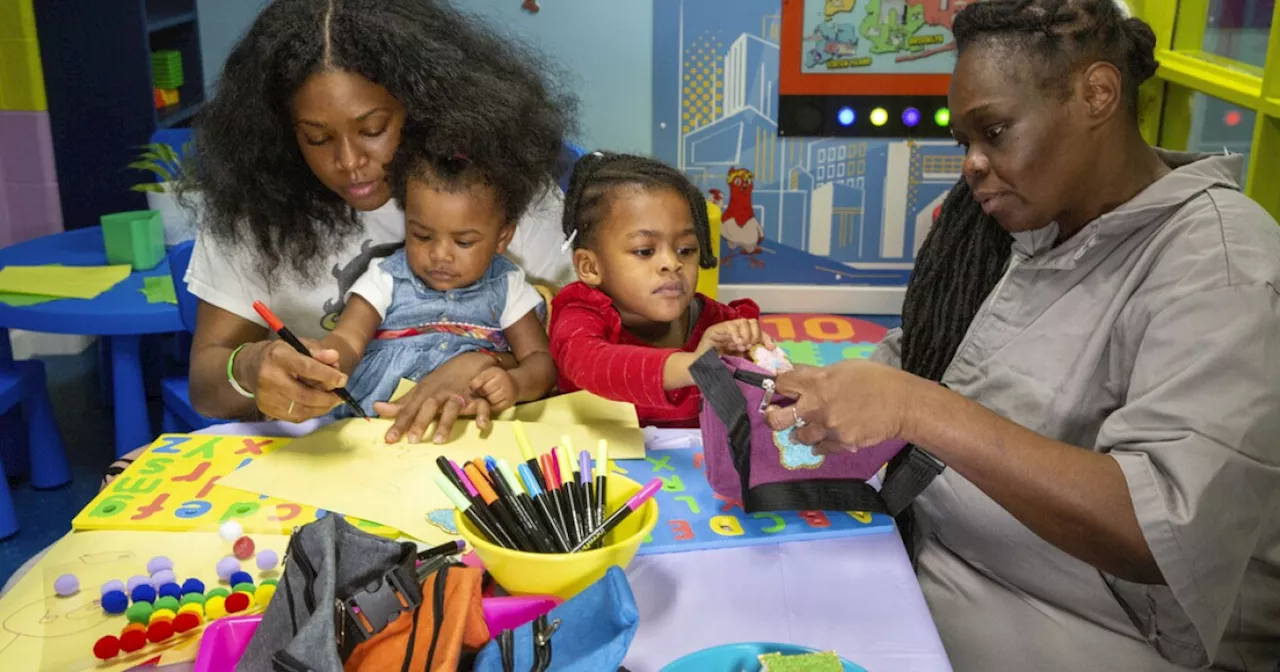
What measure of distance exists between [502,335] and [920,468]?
2.54 feet

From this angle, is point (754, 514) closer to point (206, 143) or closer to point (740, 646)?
point (740, 646)

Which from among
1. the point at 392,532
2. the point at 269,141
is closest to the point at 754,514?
the point at 392,532

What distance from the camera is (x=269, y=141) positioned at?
1765 millimetres

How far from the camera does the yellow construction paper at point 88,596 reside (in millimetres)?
1054

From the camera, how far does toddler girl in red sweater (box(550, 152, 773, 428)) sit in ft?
5.32

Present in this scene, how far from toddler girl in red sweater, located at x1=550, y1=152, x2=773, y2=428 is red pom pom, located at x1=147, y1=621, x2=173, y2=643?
68cm

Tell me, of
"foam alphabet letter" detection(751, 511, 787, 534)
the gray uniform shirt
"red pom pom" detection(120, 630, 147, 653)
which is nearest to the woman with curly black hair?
"foam alphabet letter" detection(751, 511, 787, 534)

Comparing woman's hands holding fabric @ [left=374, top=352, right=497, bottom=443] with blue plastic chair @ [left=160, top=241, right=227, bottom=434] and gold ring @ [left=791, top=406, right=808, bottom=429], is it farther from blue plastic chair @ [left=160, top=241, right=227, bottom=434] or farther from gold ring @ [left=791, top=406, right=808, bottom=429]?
blue plastic chair @ [left=160, top=241, right=227, bottom=434]

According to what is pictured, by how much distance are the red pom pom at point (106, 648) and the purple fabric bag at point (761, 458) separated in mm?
648

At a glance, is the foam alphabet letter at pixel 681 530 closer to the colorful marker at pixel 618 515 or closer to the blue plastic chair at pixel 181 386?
the colorful marker at pixel 618 515

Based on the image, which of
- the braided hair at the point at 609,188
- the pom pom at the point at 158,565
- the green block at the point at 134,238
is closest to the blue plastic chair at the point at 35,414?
the green block at the point at 134,238

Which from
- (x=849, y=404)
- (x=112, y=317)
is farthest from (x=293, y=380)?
(x=112, y=317)

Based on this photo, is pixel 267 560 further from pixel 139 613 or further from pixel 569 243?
pixel 569 243

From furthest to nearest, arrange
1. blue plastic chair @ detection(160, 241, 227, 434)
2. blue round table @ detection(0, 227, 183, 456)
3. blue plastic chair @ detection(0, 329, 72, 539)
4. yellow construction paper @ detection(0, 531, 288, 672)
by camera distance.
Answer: blue plastic chair @ detection(0, 329, 72, 539), blue round table @ detection(0, 227, 183, 456), blue plastic chair @ detection(160, 241, 227, 434), yellow construction paper @ detection(0, 531, 288, 672)
